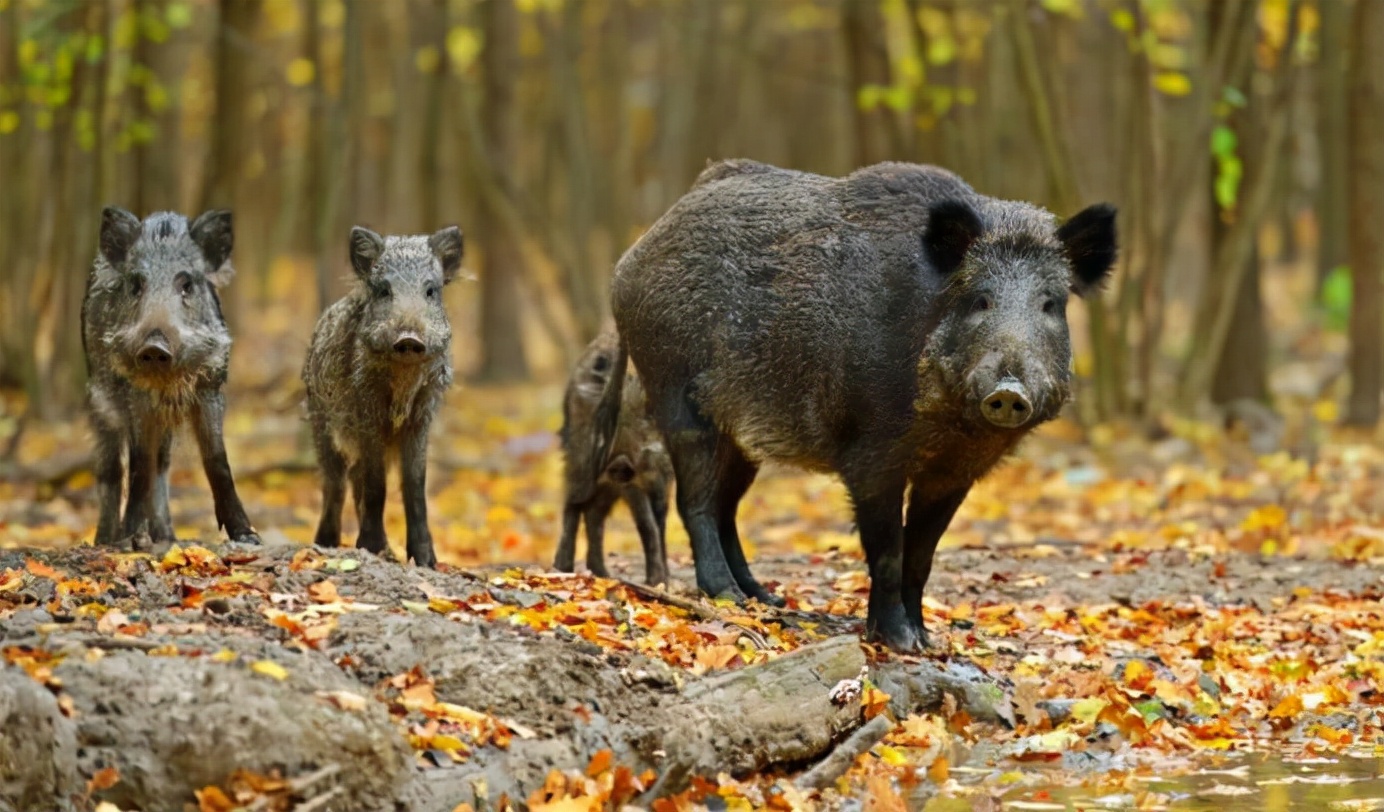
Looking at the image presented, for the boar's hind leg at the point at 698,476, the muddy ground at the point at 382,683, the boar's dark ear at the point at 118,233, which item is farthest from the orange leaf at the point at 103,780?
the boar's dark ear at the point at 118,233

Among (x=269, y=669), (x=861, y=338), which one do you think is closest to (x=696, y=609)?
(x=861, y=338)

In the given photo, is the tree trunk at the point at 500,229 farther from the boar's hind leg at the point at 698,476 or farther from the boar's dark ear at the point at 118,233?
the boar's hind leg at the point at 698,476

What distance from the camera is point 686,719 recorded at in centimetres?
657

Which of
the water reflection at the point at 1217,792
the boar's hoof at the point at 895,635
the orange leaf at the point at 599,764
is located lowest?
the water reflection at the point at 1217,792

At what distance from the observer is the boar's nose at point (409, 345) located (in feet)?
27.2

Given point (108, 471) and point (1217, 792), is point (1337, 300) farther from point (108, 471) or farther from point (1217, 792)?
point (1217, 792)

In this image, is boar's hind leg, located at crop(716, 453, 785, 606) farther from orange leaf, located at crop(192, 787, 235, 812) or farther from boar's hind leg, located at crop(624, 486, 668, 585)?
orange leaf, located at crop(192, 787, 235, 812)

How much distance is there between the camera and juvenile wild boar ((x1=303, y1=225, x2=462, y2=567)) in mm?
8539

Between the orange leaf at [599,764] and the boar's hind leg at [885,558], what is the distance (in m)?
2.14

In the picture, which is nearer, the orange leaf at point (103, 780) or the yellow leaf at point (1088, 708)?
the orange leaf at point (103, 780)

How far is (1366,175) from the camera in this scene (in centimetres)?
1667

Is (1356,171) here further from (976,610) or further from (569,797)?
(569,797)

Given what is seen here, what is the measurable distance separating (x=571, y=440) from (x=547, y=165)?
69.3ft

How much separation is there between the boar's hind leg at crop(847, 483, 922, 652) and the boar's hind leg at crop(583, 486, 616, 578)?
7.76ft
